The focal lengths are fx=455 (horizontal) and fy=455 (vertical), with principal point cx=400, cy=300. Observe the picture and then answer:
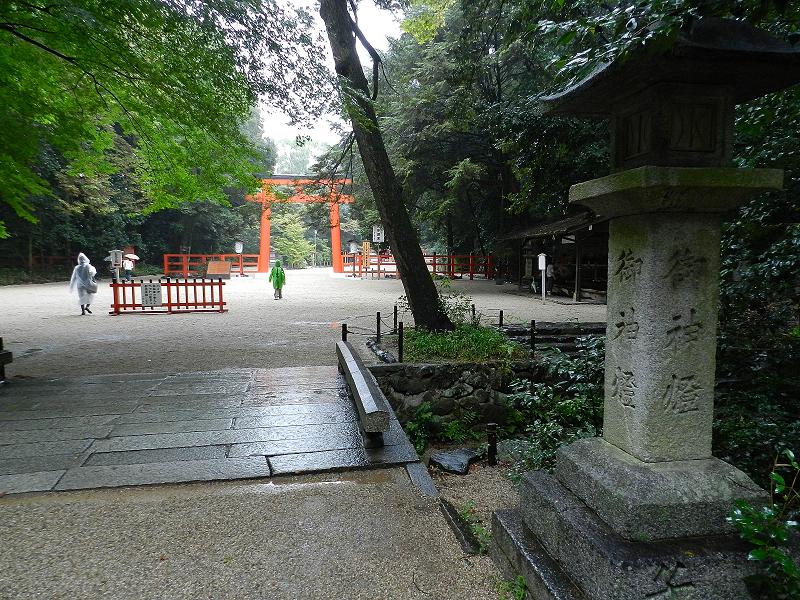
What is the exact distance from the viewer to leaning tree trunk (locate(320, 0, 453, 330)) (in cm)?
781

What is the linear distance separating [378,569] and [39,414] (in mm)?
3960

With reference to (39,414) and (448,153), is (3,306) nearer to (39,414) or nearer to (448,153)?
(39,414)

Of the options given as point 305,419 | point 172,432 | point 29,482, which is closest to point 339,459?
point 305,419

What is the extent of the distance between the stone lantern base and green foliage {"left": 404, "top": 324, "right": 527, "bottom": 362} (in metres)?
4.61

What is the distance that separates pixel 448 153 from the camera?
66.9 ft

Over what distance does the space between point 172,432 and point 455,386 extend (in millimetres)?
3776

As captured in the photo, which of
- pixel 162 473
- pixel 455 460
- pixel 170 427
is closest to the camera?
pixel 162 473

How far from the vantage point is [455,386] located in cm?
654

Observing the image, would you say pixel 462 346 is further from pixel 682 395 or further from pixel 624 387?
pixel 682 395

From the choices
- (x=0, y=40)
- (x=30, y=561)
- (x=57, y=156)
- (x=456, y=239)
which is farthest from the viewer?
(x=456, y=239)

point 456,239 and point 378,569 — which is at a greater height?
point 456,239

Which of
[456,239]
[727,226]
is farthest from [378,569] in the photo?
[456,239]

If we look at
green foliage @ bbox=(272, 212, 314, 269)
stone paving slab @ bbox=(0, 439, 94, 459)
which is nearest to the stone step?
stone paving slab @ bbox=(0, 439, 94, 459)

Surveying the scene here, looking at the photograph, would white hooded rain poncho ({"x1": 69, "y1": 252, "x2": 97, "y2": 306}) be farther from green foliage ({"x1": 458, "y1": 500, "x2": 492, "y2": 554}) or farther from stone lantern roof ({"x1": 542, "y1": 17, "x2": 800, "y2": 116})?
stone lantern roof ({"x1": 542, "y1": 17, "x2": 800, "y2": 116})
